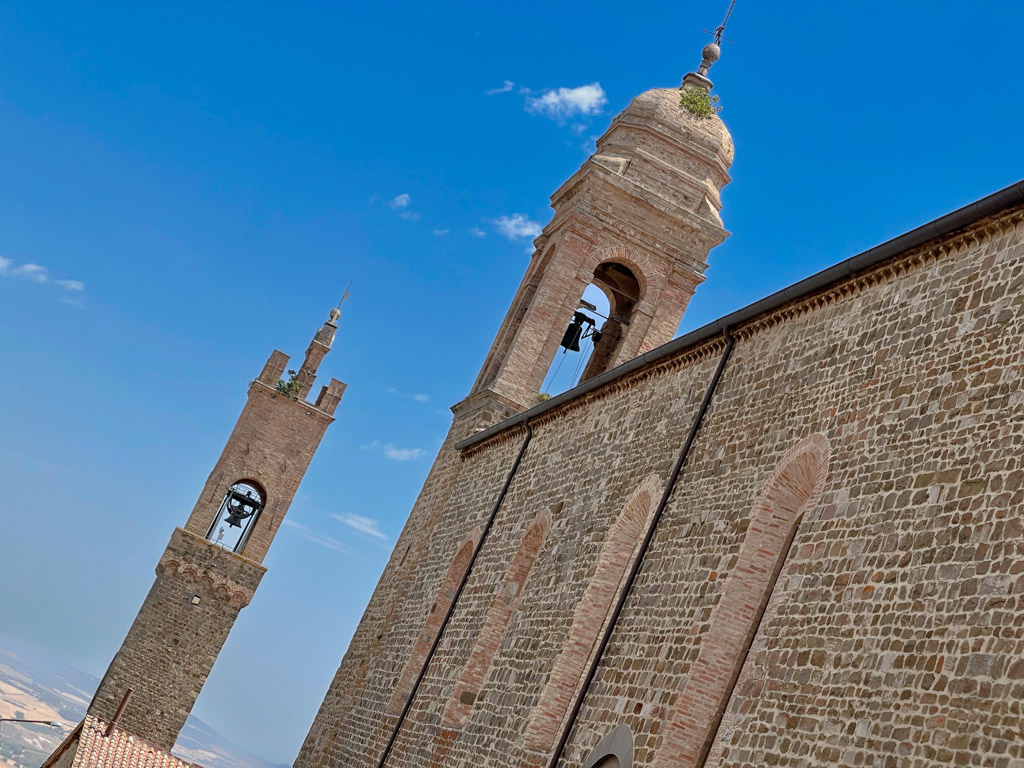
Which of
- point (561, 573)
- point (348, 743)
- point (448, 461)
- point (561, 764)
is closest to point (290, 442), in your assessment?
point (448, 461)

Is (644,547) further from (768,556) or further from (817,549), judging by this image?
(817,549)

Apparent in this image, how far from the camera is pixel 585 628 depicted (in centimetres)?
1291

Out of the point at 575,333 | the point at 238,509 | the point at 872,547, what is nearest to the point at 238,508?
the point at 238,509

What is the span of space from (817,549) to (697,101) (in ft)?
54.1

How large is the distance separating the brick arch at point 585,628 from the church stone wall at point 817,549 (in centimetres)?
6

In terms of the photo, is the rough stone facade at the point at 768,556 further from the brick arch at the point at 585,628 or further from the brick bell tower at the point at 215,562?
the brick bell tower at the point at 215,562

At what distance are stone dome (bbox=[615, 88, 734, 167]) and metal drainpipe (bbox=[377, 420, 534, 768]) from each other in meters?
8.33

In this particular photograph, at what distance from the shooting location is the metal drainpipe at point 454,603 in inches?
677

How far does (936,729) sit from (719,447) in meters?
4.80

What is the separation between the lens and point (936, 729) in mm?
6988

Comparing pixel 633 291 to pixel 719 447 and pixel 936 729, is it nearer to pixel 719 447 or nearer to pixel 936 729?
pixel 719 447

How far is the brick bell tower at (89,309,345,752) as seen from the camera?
28594 mm

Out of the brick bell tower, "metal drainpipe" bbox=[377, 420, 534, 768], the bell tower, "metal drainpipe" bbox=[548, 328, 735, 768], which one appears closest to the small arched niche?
"metal drainpipe" bbox=[548, 328, 735, 768]

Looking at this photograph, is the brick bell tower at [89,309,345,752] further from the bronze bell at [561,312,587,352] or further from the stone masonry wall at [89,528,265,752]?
the bronze bell at [561,312,587,352]
